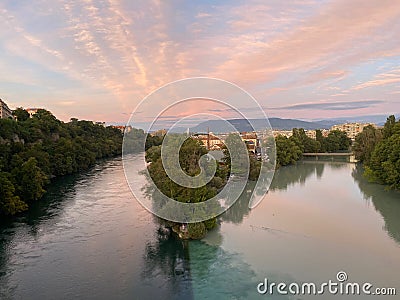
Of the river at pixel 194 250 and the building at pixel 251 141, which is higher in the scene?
the building at pixel 251 141

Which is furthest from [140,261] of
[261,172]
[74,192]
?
[261,172]

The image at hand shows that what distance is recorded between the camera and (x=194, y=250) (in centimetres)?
865

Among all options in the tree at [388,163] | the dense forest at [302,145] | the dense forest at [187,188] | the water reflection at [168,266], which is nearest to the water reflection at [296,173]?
the dense forest at [302,145]

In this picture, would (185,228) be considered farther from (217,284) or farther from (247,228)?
(217,284)

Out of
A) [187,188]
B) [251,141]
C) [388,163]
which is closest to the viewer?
[187,188]

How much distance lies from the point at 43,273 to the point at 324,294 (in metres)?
5.62

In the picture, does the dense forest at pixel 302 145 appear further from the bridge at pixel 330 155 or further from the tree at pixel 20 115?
the tree at pixel 20 115

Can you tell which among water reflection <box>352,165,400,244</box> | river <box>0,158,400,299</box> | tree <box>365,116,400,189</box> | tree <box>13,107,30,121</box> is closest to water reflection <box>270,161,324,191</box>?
water reflection <box>352,165,400,244</box>

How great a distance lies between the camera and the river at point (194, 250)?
22.9 feet

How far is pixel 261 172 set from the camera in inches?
735

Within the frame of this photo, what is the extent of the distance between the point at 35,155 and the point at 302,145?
20.4 meters

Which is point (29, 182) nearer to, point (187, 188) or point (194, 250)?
point (187, 188)

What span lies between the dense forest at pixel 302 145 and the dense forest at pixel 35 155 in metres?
12.9

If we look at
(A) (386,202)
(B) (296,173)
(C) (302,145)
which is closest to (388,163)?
(A) (386,202)
